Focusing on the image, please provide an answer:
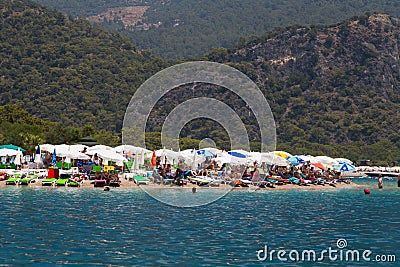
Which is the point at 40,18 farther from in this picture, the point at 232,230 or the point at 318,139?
the point at 232,230

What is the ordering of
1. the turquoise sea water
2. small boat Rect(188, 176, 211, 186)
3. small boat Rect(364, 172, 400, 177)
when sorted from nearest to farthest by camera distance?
the turquoise sea water → small boat Rect(188, 176, 211, 186) → small boat Rect(364, 172, 400, 177)

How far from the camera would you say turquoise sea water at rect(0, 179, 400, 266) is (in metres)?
19.8

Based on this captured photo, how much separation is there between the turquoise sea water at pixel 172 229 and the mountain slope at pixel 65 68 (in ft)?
301

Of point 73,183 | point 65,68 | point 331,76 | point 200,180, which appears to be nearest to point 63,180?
point 73,183

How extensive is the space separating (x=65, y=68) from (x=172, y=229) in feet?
417

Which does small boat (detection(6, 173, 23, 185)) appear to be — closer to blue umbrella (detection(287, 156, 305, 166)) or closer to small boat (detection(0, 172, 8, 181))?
small boat (detection(0, 172, 8, 181))

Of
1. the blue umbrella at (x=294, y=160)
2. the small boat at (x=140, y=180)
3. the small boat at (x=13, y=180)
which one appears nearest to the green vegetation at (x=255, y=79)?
the blue umbrella at (x=294, y=160)

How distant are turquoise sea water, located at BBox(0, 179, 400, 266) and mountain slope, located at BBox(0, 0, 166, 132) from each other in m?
91.8

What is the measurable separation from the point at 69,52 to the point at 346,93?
66154mm

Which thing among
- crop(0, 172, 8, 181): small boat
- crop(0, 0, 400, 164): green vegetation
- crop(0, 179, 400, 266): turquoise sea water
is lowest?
crop(0, 179, 400, 266): turquoise sea water

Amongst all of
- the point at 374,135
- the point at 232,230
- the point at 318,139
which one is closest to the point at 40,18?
the point at 318,139

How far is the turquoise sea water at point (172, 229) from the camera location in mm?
19828

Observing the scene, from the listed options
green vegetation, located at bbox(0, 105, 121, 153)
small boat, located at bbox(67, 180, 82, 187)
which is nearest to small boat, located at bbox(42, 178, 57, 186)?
small boat, located at bbox(67, 180, 82, 187)

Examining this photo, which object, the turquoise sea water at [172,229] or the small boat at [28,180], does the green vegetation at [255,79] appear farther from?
the turquoise sea water at [172,229]
